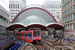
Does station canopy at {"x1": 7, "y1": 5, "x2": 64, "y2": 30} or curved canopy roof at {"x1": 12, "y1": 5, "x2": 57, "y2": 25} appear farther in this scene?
curved canopy roof at {"x1": 12, "y1": 5, "x2": 57, "y2": 25}

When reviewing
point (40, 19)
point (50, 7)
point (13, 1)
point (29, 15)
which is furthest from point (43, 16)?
point (13, 1)

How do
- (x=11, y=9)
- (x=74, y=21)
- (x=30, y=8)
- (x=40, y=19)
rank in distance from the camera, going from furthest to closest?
(x=11, y=9), (x=30, y=8), (x=40, y=19), (x=74, y=21)

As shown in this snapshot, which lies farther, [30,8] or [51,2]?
[51,2]

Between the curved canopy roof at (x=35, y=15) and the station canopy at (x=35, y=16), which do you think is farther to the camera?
the curved canopy roof at (x=35, y=15)

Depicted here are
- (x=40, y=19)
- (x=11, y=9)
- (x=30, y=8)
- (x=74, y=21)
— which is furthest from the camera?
(x=11, y=9)

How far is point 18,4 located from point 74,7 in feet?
236

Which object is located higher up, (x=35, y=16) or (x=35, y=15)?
(x=35, y=15)

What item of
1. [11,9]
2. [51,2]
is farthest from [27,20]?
[51,2]

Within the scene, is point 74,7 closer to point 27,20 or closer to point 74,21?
point 74,21

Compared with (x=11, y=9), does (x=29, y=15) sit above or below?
below

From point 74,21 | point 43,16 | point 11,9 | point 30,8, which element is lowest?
point 74,21

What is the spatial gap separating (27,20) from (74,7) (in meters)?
30.5

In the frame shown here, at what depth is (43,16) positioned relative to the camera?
58.8 metres

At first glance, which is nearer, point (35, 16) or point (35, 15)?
point (35, 16)
